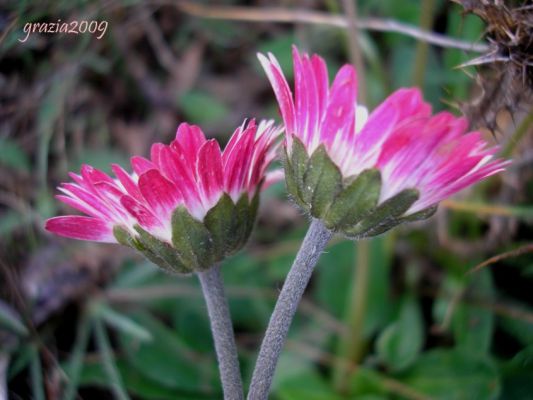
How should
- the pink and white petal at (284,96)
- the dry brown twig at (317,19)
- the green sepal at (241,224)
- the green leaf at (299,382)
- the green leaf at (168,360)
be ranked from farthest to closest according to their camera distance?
the green leaf at (168,360) < the green leaf at (299,382) < the dry brown twig at (317,19) < the green sepal at (241,224) < the pink and white petal at (284,96)

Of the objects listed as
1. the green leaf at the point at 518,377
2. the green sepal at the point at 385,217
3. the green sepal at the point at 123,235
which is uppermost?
the green sepal at the point at 385,217

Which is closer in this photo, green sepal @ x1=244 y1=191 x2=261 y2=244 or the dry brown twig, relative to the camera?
green sepal @ x1=244 y1=191 x2=261 y2=244

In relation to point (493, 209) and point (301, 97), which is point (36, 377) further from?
point (493, 209)

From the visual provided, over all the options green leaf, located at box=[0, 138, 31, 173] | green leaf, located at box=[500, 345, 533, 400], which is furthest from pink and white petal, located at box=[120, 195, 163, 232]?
green leaf, located at box=[0, 138, 31, 173]

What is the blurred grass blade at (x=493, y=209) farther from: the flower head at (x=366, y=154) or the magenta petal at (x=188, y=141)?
the magenta petal at (x=188, y=141)

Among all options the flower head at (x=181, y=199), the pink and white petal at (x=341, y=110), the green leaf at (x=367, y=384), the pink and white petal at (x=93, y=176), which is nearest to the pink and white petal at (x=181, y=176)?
the flower head at (x=181, y=199)

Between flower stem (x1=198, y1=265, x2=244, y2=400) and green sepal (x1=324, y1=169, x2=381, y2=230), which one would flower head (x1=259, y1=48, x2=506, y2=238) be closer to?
green sepal (x1=324, y1=169, x2=381, y2=230)
